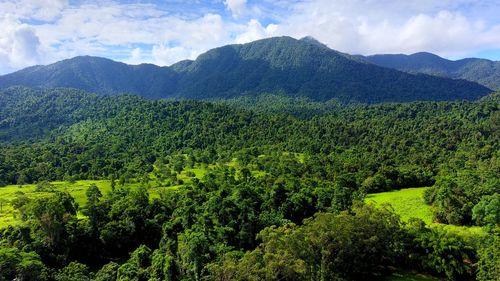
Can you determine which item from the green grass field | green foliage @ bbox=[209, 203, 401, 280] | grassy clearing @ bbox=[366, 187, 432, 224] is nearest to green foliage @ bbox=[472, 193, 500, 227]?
grassy clearing @ bbox=[366, 187, 432, 224]

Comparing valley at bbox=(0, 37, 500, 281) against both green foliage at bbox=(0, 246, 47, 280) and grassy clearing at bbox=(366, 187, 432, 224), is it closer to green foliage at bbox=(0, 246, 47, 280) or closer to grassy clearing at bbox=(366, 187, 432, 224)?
green foliage at bbox=(0, 246, 47, 280)

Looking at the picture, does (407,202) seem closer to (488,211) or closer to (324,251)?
(488,211)

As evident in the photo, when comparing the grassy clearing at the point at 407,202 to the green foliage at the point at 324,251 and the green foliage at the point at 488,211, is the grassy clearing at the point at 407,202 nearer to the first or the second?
the green foliage at the point at 488,211

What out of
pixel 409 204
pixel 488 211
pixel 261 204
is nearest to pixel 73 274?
pixel 261 204

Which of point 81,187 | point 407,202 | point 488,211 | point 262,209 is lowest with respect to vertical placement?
point 81,187

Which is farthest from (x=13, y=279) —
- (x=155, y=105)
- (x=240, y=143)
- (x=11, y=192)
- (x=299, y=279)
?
(x=155, y=105)

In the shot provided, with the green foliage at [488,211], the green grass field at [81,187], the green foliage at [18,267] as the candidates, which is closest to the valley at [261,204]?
the green foliage at [18,267]
